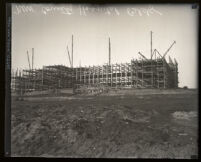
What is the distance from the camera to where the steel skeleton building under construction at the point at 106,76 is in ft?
17.5

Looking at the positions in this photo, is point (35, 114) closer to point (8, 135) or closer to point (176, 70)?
point (8, 135)

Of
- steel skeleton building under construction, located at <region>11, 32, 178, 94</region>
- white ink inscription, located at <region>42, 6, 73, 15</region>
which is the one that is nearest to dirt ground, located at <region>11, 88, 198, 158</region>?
steel skeleton building under construction, located at <region>11, 32, 178, 94</region>

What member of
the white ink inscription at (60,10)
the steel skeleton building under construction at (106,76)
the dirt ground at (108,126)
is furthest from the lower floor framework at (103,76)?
the white ink inscription at (60,10)

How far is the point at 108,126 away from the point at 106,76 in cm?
90

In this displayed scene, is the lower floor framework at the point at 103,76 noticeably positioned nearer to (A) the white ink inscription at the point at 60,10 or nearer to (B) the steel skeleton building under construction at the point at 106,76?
(B) the steel skeleton building under construction at the point at 106,76

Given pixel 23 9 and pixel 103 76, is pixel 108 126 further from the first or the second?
pixel 23 9

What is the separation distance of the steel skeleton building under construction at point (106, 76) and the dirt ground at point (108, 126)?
24 cm

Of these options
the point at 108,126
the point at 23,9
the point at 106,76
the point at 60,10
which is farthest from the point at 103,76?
the point at 23,9

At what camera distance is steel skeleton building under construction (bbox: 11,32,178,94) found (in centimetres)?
533

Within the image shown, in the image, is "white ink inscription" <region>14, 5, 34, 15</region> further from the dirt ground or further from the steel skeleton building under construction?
the dirt ground

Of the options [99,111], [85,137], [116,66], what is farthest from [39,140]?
[116,66]

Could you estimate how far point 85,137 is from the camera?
5.27 m

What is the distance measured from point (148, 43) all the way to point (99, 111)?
149 cm

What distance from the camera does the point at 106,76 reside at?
216 inches
